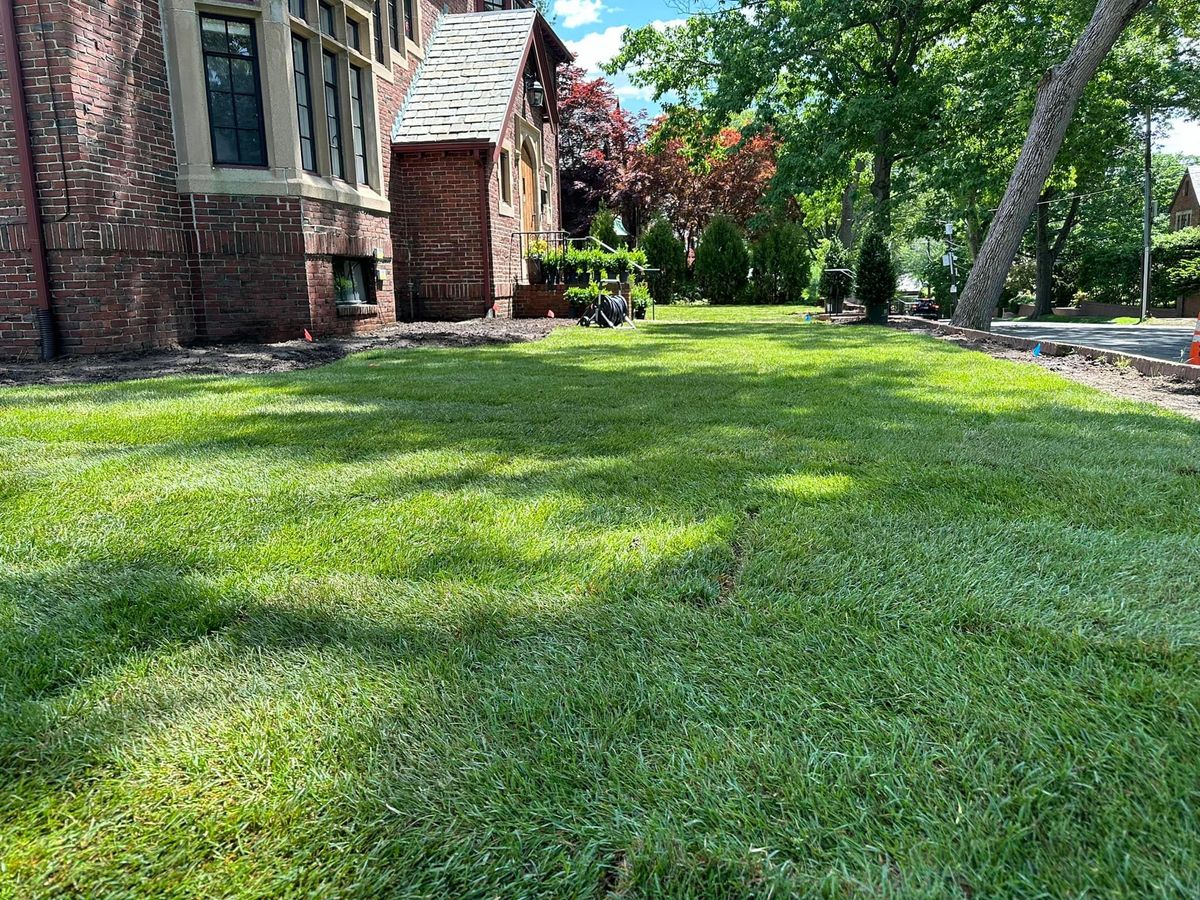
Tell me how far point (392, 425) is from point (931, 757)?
3.56 meters

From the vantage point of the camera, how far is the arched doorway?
1716 cm

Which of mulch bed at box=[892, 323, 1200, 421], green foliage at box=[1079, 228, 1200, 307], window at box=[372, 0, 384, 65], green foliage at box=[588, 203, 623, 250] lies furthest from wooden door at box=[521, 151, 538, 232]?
green foliage at box=[1079, 228, 1200, 307]

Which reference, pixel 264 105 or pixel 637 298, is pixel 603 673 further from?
pixel 637 298

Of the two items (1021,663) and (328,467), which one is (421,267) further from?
(1021,663)

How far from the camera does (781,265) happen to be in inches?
971

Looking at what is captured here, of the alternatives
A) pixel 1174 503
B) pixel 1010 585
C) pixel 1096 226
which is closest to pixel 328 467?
pixel 1010 585

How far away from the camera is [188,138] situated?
876cm

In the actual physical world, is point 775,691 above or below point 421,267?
below

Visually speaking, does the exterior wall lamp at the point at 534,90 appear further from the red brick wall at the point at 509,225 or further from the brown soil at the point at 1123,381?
the brown soil at the point at 1123,381

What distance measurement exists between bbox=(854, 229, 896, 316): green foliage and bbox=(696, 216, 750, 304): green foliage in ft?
31.0

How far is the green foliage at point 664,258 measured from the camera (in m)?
24.2

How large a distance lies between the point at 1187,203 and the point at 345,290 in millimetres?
46075

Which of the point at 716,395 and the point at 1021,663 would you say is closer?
the point at 1021,663

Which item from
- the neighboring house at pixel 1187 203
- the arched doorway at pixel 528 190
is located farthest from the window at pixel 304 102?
the neighboring house at pixel 1187 203
